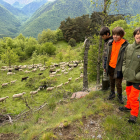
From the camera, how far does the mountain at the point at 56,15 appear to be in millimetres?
139875

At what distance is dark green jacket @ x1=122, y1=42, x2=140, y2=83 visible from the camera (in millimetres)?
2555

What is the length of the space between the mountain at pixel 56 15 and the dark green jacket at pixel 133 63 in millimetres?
138274

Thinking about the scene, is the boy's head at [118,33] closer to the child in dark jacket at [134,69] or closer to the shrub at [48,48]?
the child in dark jacket at [134,69]

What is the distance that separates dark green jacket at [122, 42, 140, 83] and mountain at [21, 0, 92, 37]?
138274 mm

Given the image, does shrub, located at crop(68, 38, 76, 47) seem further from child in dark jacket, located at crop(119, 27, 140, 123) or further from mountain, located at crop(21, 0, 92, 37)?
mountain, located at crop(21, 0, 92, 37)

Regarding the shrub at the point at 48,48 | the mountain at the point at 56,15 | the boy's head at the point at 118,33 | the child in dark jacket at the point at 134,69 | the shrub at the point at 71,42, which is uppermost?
the mountain at the point at 56,15

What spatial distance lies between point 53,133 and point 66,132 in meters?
0.34

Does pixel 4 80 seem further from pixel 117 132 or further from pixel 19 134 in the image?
pixel 117 132

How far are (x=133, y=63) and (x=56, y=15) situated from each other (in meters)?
184

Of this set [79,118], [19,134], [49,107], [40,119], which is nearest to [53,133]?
[79,118]

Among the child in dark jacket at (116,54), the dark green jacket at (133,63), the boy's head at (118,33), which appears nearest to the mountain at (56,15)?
the child in dark jacket at (116,54)

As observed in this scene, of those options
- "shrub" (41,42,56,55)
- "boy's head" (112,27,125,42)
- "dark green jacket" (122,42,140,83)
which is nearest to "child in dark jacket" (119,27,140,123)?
"dark green jacket" (122,42,140,83)

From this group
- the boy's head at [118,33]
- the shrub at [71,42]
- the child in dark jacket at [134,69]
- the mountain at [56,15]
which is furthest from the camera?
the mountain at [56,15]

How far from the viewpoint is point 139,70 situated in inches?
102
